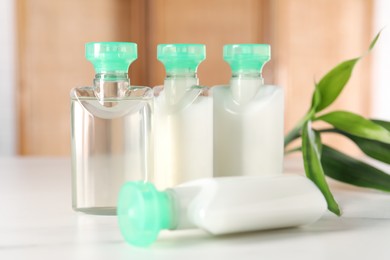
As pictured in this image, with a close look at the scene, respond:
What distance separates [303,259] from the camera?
1.62ft

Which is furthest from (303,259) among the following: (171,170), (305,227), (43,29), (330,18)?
(330,18)

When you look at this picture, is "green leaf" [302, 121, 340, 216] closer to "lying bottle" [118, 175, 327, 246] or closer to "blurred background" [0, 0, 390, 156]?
"lying bottle" [118, 175, 327, 246]

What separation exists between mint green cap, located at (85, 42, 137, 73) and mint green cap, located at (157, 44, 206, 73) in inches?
1.5

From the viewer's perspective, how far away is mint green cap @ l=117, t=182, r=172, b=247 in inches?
20.1

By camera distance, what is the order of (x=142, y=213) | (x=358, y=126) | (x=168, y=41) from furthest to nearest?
(x=168, y=41), (x=358, y=126), (x=142, y=213)

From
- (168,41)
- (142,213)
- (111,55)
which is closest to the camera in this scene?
(142,213)

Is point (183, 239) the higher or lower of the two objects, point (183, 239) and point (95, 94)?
the lower

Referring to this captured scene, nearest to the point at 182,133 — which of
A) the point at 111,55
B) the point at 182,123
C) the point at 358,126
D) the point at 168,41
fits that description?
the point at 182,123

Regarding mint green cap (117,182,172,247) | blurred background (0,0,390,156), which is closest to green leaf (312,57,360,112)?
mint green cap (117,182,172,247)

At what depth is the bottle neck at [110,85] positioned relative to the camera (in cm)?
66

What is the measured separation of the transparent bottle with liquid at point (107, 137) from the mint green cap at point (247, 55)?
0.10m

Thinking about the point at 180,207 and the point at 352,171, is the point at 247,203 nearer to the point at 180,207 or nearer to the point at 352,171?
the point at 180,207

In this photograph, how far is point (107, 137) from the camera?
66 cm

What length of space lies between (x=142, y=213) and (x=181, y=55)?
0.22 metres
